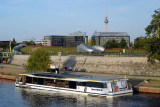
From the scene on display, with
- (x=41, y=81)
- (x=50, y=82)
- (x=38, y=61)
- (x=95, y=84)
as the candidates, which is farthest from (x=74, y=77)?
(x=38, y=61)

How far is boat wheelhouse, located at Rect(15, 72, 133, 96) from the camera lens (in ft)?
118

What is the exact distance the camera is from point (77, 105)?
1294 inches

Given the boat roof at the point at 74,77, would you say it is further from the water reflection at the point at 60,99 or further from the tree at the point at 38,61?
the tree at the point at 38,61

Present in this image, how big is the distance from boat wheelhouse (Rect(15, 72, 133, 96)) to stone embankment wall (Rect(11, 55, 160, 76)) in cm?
1893

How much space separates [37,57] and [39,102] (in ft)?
69.2

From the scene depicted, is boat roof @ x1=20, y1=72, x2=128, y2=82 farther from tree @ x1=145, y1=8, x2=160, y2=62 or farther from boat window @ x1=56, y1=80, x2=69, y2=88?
tree @ x1=145, y1=8, x2=160, y2=62

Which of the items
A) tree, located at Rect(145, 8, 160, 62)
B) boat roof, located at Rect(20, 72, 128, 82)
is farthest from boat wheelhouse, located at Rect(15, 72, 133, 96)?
tree, located at Rect(145, 8, 160, 62)

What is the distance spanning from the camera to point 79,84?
3903 centimetres

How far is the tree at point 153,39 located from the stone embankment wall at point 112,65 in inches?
113

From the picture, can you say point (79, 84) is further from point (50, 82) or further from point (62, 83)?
point (50, 82)

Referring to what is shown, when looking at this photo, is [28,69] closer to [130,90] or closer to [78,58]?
[78,58]

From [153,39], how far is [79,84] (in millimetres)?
20794

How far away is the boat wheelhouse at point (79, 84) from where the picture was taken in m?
36.1

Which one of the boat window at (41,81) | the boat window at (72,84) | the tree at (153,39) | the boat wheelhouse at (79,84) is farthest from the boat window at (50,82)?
the tree at (153,39)
